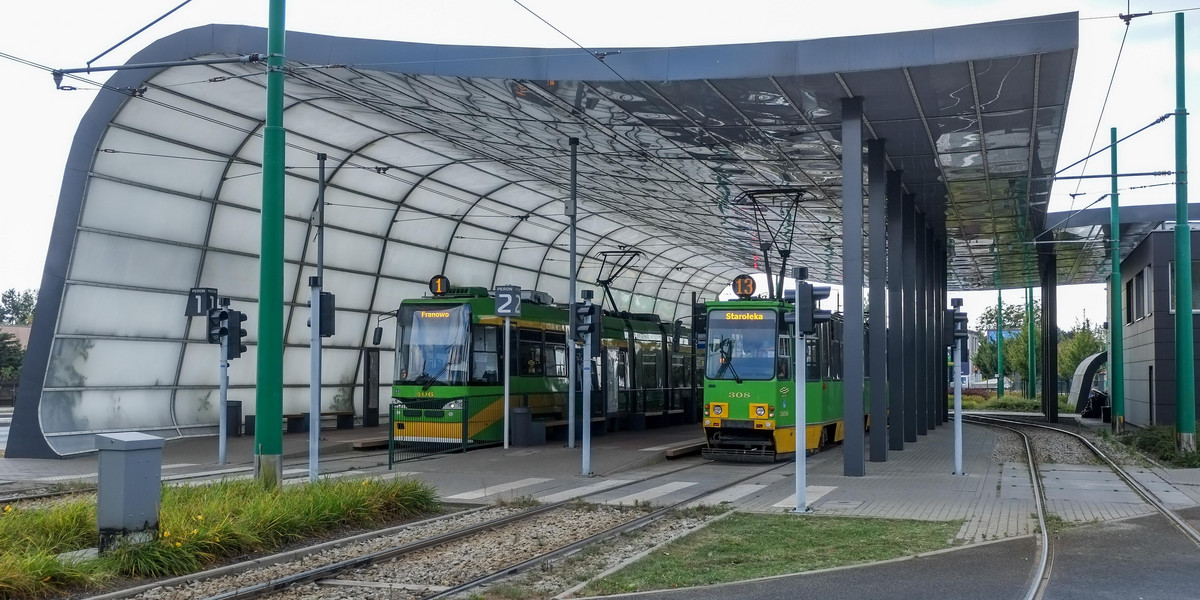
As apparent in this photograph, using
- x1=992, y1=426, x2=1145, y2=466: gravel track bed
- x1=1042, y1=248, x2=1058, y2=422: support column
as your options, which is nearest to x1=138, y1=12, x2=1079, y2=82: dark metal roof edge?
x1=992, y1=426, x2=1145, y2=466: gravel track bed

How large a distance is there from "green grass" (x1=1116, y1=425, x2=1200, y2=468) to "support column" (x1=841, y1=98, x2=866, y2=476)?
23.5 feet

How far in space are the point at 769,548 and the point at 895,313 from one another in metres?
13.9

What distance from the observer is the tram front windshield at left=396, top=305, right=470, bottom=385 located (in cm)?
2283

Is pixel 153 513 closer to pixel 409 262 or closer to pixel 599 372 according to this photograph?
pixel 599 372

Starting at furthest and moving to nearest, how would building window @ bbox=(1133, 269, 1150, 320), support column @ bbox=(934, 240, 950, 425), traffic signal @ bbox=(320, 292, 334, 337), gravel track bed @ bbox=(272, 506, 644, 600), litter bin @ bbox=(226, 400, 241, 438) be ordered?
support column @ bbox=(934, 240, 950, 425)
building window @ bbox=(1133, 269, 1150, 320)
litter bin @ bbox=(226, 400, 241, 438)
traffic signal @ bbox=(320, 292, 334, 337)
gravel track bed @ bbox=(272, 506, 644, 600)

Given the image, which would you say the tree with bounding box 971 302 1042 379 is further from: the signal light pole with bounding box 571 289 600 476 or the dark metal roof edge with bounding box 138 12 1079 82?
the dark metal roof edge with bounding box 138 12 1079 82

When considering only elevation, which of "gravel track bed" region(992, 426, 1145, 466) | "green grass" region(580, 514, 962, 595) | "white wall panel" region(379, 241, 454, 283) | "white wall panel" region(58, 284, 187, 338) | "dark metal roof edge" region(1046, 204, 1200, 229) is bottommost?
"gravel track bed" region(992, 426, 1145, 466)

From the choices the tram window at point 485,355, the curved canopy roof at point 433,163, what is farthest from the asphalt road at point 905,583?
the tram window at point 485,355

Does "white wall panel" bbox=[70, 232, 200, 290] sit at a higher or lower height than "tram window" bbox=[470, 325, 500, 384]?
higher

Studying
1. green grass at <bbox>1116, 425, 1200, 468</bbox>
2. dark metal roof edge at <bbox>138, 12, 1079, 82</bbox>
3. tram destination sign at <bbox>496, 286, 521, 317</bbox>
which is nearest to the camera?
dark metal roof edge at <bbox>138, 12, 1079, 82</bbox>

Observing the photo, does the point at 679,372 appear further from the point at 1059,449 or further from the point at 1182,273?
the point at 1182,273

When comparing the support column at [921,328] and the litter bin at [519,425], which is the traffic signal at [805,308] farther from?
the support column at [921,328]

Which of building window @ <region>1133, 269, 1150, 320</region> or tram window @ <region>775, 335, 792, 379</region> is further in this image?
building window @ <region>1133, 269, 1150, 320</region>

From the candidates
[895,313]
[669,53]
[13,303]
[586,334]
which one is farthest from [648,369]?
[13,303]
